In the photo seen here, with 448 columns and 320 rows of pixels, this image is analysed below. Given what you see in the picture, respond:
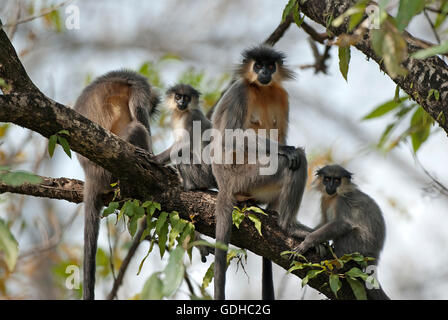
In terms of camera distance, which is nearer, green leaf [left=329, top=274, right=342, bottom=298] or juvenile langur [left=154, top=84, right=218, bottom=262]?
green leaf [left=329, top=274, right=342, bottom=298]

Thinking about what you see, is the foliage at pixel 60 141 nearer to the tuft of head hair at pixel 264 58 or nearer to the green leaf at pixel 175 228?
the green leaf at pixel 175 228

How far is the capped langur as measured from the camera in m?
4.95

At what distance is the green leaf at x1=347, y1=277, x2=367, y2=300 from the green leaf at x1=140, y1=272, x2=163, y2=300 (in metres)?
2.42

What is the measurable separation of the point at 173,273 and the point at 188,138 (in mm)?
4162

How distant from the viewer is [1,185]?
168 inches

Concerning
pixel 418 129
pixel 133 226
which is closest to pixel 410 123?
pixel 418 129

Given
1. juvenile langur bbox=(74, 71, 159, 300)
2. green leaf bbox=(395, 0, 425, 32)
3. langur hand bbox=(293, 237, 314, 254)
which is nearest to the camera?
green leaf bbox=(395, 0, 425, 32)

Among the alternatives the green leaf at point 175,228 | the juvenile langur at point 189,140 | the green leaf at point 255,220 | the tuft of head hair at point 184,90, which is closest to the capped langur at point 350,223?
the green leaf at point 255,220

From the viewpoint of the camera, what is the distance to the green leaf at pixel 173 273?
1737 millimetres

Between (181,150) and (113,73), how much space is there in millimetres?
1013

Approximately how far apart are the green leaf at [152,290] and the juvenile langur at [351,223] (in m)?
2.94

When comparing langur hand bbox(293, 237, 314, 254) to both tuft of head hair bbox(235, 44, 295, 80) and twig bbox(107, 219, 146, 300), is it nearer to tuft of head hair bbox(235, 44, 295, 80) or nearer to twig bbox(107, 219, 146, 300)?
twig bbox(107, 219, 146, 300)

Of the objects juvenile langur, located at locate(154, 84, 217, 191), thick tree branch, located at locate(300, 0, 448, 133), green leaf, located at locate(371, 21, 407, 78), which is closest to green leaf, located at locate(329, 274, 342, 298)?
thick tree branch, located at locate(300, 0, 448, 133)
